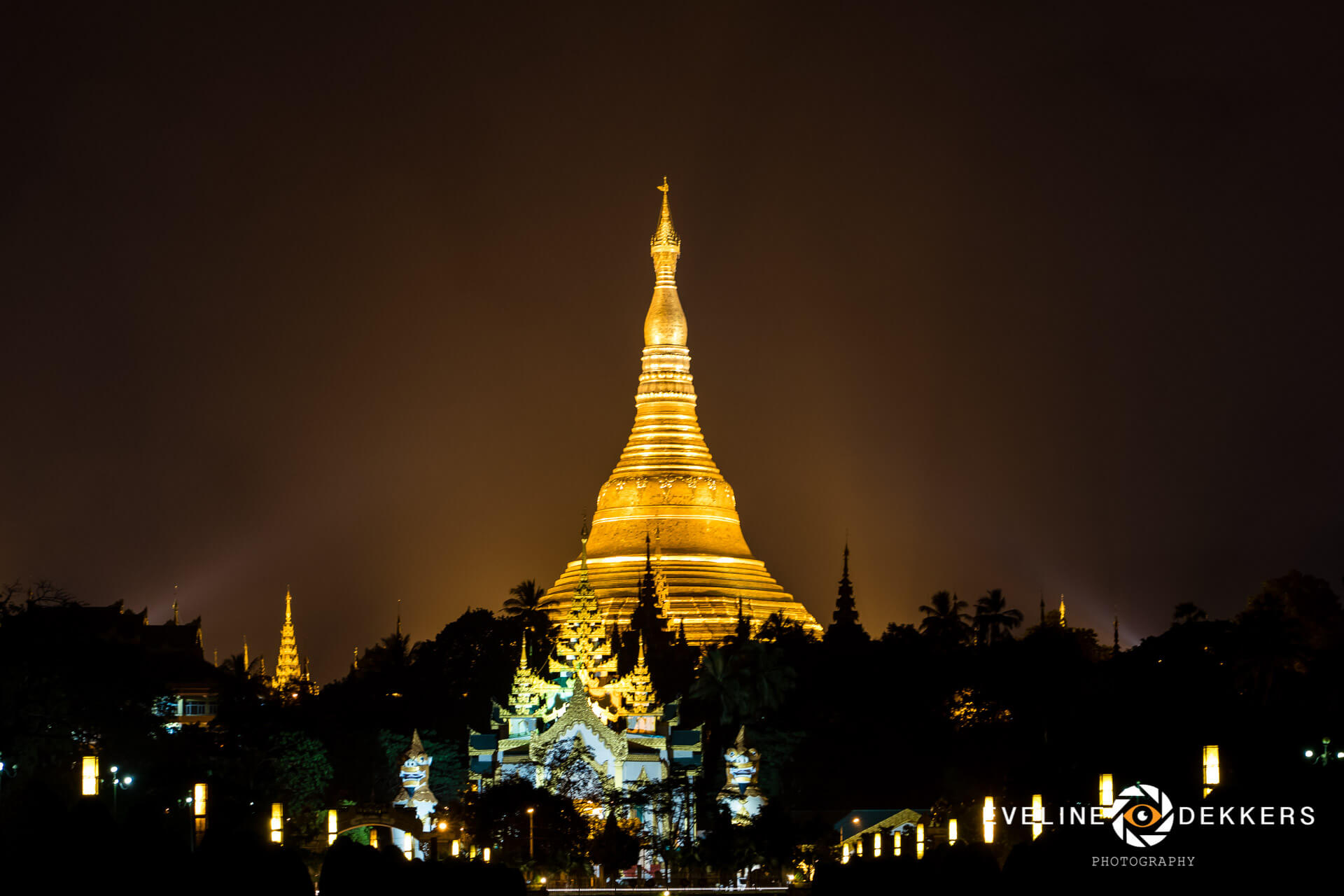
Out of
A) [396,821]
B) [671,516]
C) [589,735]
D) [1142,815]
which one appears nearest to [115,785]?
[396,821]

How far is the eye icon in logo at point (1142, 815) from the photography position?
5594 cm

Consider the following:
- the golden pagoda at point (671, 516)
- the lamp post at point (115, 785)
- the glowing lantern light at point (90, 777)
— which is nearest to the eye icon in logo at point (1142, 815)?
the glowing lantern light at point (90, 777)

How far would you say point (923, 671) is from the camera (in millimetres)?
100625

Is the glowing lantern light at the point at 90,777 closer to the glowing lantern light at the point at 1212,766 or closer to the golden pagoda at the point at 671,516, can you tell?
the glowing lantern light at the point at 1212,766

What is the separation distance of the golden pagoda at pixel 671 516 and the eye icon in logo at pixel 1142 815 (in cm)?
5717

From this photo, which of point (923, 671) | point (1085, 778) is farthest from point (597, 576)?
point (1085, 778)

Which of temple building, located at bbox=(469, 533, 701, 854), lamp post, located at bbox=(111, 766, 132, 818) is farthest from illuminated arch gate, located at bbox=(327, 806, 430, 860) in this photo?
lamp post, located at bbox=(111, 766, 132, 818)

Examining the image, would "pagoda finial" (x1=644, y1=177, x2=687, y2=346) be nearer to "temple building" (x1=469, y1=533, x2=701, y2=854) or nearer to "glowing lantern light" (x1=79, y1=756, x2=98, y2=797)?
"temple building" (x1=469, y1=533, x2=701, y2=854)

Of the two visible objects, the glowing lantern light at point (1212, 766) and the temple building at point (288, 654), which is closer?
the glowing lantern light at point (1212, 766)

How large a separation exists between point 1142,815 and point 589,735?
36.4 m

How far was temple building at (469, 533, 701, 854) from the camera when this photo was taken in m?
89.5

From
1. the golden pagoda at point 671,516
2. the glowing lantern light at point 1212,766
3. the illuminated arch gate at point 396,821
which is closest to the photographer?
the glowing lantern light at point 1212,766

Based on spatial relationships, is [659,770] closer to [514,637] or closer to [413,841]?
[413,841]

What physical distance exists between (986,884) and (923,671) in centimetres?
4729
